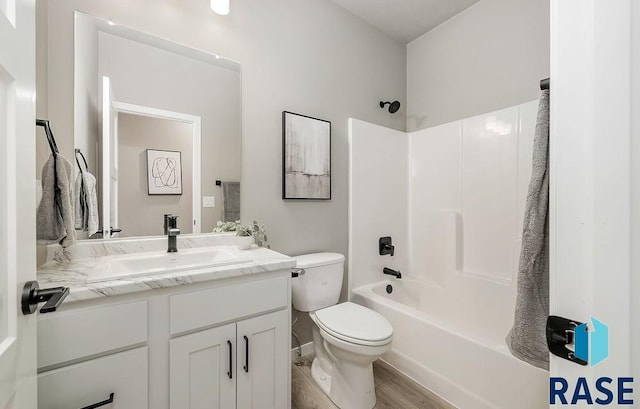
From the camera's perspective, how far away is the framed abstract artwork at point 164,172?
4.70ft

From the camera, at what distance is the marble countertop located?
2.94 ft

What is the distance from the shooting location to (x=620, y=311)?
408 millimetres

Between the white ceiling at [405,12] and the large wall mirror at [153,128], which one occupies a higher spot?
the white ceiling at [405,12]

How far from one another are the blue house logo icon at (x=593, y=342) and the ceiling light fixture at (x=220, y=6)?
76.9 inches

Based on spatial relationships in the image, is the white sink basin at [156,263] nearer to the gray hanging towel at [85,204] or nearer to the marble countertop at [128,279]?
the marble countertop at [128,279]

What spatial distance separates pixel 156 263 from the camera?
133 cm

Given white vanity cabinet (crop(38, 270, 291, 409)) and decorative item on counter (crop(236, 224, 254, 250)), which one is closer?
white vanity cabinet (crop(38, 270, 291, 409))

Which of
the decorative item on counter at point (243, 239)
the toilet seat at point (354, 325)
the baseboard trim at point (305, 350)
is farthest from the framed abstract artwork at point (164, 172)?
the baseboard trim at point (305, 350)

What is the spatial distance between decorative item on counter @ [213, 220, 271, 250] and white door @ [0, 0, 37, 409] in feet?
3.17

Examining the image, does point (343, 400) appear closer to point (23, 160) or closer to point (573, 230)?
point (573, 230)

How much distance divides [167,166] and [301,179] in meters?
0.84

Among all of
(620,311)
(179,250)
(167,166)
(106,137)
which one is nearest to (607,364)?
(620,311)

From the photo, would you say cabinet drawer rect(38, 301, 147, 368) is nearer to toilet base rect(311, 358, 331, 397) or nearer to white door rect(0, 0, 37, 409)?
white door rect(0, 0, 37, 409)

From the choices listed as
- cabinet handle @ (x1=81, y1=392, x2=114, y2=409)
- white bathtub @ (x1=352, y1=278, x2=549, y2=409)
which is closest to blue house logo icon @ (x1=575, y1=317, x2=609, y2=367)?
white bathtub @ (x1=352, y1=278, x2=549, y2=409)
